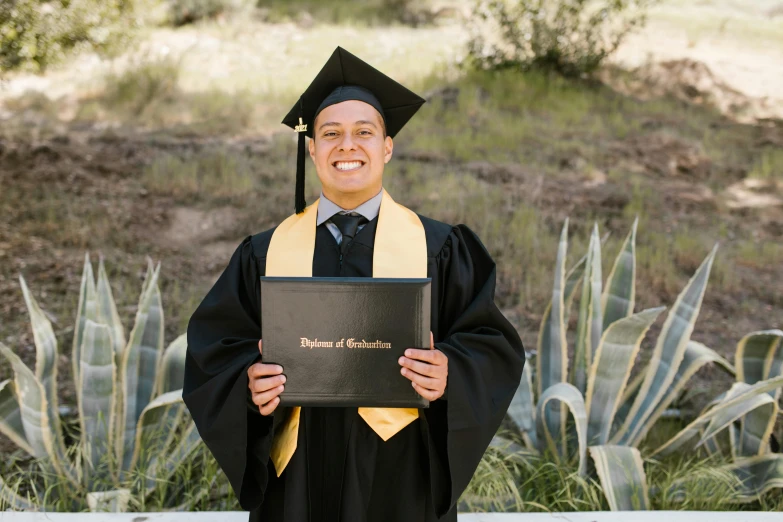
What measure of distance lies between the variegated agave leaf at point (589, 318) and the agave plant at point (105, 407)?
1933mm

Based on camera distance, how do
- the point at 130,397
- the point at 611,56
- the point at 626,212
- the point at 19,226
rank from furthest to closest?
the point at 611,56
the point at 626,212
the point at 19,226
the point at 130,397

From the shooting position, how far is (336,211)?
7.30ft

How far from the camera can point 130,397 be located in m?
3.41

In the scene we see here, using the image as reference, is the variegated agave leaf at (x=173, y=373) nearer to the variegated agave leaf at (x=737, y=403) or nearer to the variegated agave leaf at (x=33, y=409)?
the variegated agave leaf at (x=33, y=409)

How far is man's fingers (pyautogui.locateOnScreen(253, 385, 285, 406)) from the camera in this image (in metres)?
1.87

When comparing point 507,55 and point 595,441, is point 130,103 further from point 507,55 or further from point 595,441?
point 595,441

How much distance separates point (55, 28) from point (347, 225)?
375 centimetres

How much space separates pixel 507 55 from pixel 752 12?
6.63 ft

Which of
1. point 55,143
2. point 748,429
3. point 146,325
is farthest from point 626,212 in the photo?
point 55,143

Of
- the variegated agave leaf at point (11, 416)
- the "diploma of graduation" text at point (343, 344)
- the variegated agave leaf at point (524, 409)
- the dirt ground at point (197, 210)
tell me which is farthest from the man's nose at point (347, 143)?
the dirt ground at point (197, 210)

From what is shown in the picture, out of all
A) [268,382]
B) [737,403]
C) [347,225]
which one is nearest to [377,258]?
[347,225]

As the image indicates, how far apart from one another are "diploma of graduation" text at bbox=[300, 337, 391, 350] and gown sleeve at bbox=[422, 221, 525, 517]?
247mm

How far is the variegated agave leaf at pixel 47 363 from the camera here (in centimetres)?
327

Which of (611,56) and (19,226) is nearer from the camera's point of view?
(19,226)
